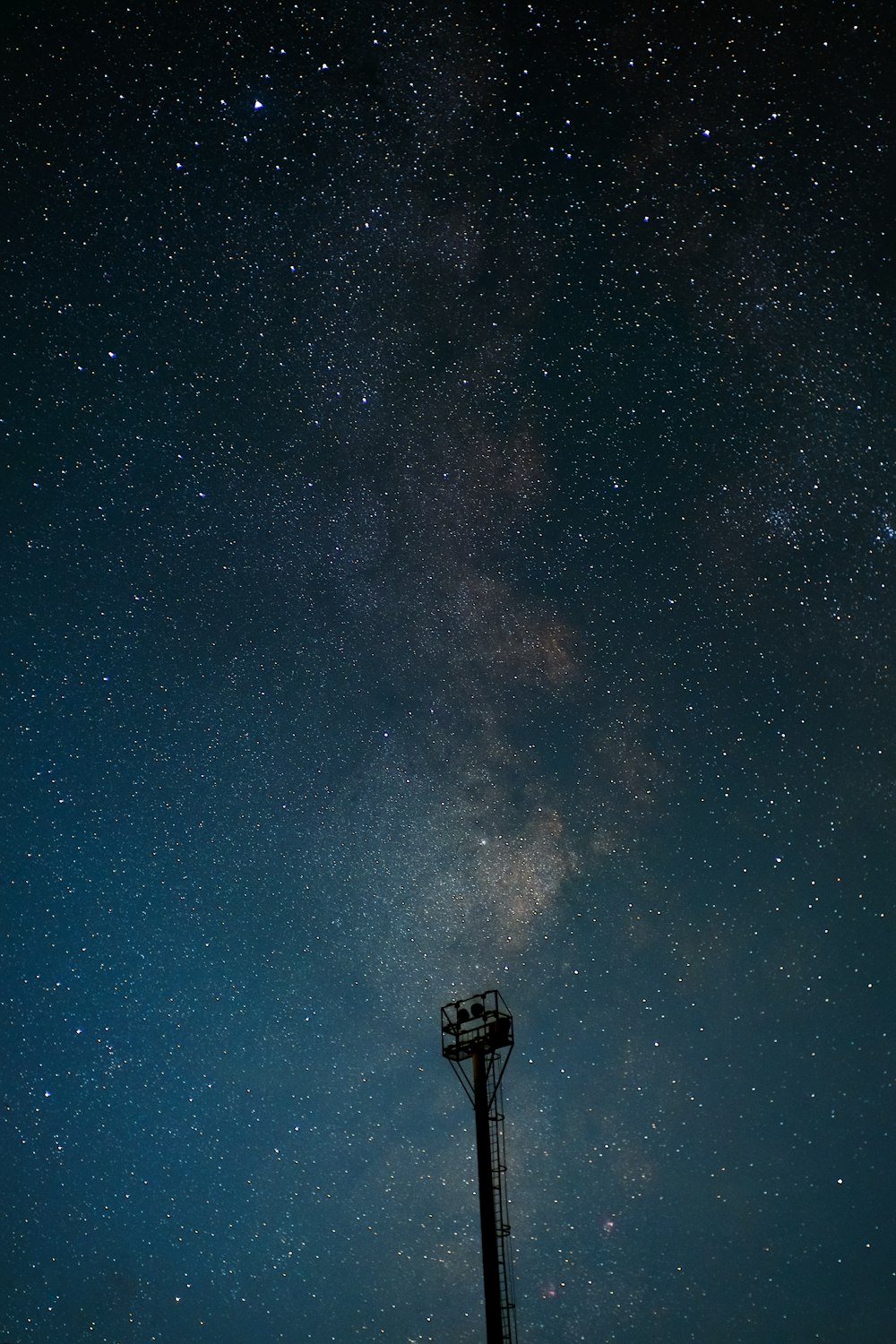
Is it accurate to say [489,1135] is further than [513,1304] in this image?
Yes

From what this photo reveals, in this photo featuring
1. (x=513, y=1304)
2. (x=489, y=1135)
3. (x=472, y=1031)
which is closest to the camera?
(x=513, y=1304)

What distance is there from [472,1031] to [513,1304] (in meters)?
4.37

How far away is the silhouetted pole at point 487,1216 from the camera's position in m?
16.9

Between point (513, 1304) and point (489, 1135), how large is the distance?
252 cm

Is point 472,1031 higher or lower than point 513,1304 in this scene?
higher

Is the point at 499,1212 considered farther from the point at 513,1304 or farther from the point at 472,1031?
the point at 472,1031

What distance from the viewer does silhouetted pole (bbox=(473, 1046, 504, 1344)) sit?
1689 cm

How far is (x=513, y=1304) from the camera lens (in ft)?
56.1

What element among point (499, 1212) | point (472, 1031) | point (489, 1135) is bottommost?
point (499, 1212)

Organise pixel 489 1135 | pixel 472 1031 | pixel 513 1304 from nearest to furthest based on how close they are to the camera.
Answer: pixel 513 1304, pixel 489 1135, pixel 472 1031

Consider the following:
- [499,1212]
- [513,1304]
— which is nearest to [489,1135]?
[499,1212]

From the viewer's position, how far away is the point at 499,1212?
57.8 ft

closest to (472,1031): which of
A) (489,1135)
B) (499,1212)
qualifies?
(489,1135)

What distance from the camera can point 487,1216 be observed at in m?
17.5
